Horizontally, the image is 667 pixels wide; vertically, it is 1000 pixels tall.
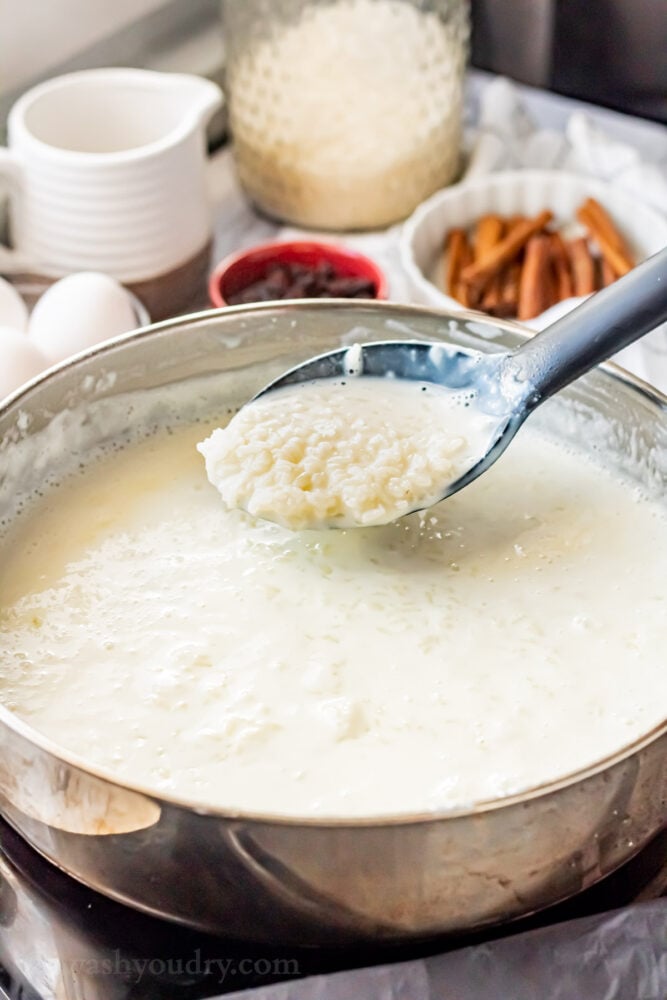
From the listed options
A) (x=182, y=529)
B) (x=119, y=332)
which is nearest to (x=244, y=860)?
(x=182, y=529)

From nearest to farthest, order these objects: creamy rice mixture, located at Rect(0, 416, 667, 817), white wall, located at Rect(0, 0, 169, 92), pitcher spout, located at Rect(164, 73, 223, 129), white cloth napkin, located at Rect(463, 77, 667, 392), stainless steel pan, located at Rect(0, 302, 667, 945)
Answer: stainless steel pan, located at Rect(0, 302, 667, 945) < creamy rice mixture, located at Rect(0, 416, 667, 817) < pitcher spout, located at Rect(164, 73, 223, 129) < white wall, located at Rect(0, 0, 169, 92) < white cloth napkin, located at Rect(463, 77, 667, 392)

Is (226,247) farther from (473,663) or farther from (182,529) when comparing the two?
(473,663)

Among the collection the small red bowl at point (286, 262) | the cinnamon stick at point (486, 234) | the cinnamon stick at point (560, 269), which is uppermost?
the small red bowl at point (286, 262)

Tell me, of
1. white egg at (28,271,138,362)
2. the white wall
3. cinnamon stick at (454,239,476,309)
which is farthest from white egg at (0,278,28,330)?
cinnamon stick at (454,239,476,309)

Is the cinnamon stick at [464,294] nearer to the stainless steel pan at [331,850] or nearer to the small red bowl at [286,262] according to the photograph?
the small red bowl at [286,262]

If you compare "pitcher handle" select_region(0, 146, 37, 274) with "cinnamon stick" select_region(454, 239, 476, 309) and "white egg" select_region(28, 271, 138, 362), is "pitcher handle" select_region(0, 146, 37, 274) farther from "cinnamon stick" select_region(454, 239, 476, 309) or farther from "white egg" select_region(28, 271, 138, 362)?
"cinnamon stick" select_region(454, 239, 476, 309)

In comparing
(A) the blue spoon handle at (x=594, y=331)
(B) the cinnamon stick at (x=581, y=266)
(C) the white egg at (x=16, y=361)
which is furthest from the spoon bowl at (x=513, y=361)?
(B) the cinnamon stick at (x=581, y=266)
